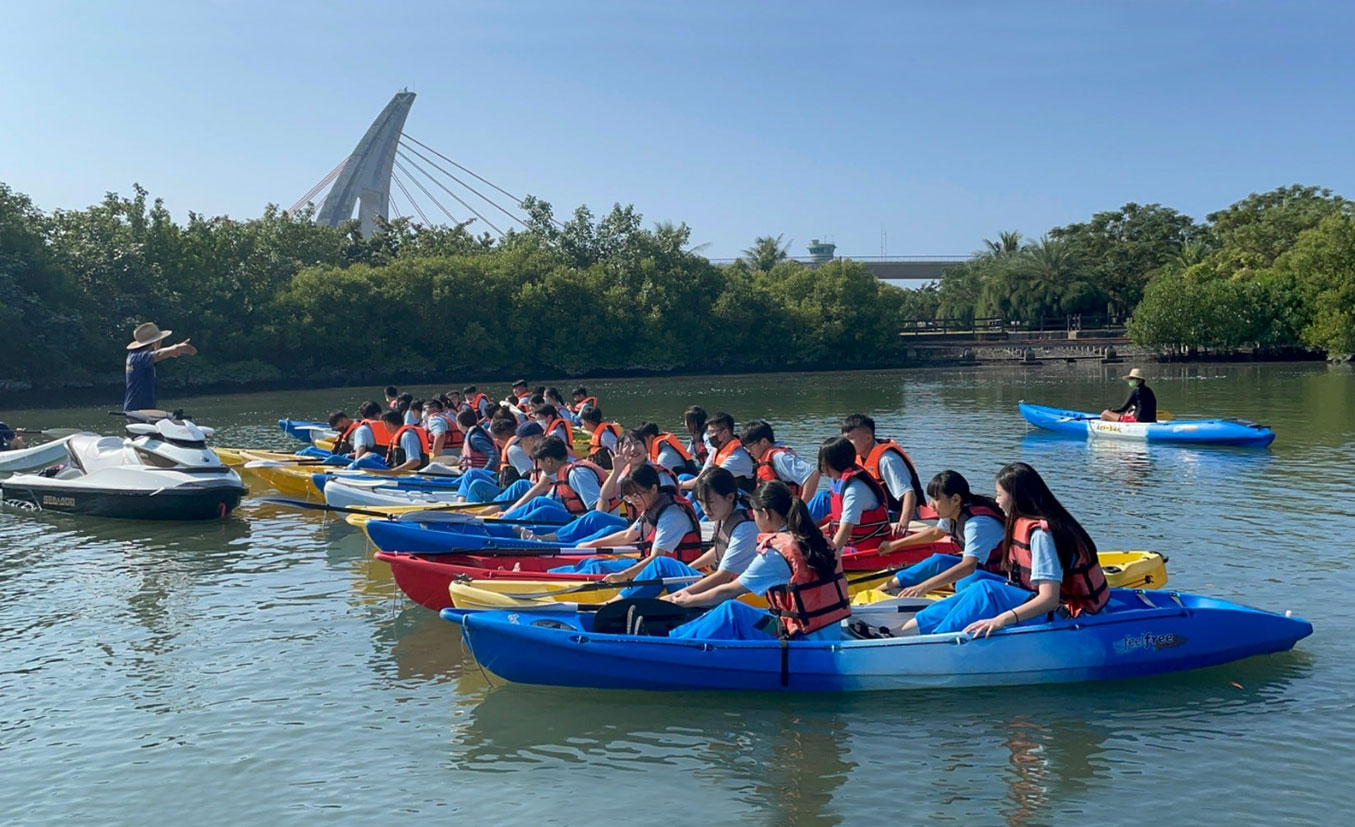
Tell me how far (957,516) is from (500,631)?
312cm

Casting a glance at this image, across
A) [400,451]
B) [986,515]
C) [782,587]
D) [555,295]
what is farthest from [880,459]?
[555,295]

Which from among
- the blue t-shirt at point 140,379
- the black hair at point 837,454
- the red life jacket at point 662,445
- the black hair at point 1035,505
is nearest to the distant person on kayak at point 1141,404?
the red life jacket at point 662,445

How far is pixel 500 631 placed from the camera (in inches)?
315

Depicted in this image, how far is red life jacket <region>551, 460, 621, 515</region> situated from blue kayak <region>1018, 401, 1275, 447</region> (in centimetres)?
1429

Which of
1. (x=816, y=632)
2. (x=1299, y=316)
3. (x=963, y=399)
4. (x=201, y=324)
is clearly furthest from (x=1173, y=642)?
(x=1299, y=316)

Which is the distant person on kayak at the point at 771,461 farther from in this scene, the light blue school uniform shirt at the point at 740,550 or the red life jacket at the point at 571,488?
the light blue school uniform shirt at the point at 740,550

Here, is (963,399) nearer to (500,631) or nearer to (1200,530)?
(1200,530)

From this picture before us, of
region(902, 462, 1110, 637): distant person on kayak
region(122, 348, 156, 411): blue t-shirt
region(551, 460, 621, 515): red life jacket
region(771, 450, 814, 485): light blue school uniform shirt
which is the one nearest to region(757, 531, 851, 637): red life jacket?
region(902, 462, 1110, 637): distant person on kayak

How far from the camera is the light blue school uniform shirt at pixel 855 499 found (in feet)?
31.0

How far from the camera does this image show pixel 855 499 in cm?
947

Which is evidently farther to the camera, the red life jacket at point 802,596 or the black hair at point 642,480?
the black hair at point 642,480

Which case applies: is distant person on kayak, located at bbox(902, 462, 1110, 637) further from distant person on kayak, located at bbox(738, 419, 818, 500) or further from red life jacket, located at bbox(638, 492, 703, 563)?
distant person on kayak, located at bbox(738, 419, 818, 500)

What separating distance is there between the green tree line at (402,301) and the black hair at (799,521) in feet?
125

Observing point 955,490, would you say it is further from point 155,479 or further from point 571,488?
point 155,479
